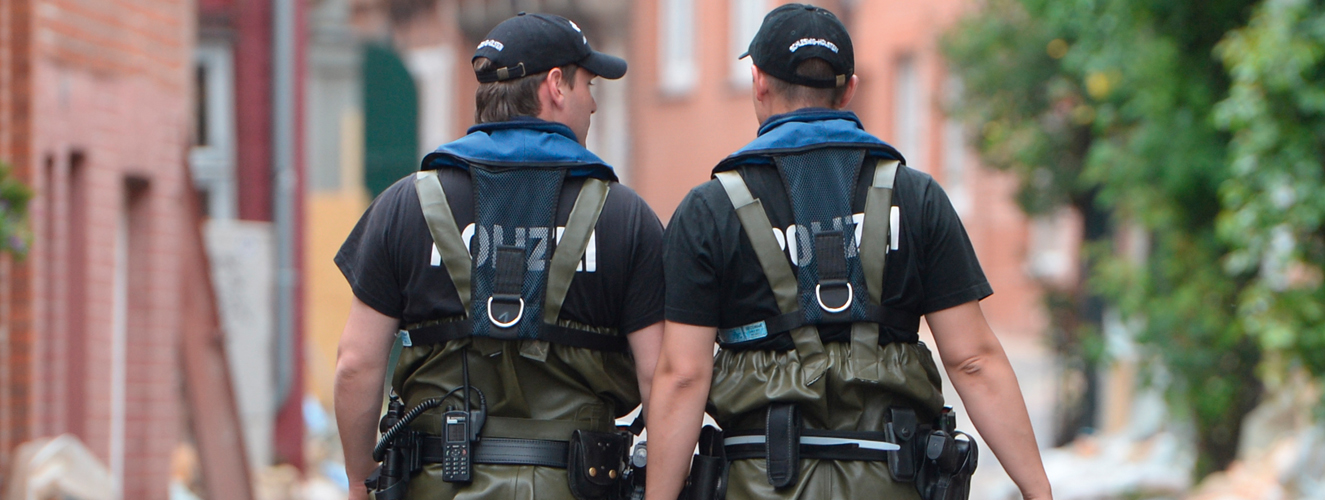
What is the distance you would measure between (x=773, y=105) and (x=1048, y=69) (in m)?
9.72

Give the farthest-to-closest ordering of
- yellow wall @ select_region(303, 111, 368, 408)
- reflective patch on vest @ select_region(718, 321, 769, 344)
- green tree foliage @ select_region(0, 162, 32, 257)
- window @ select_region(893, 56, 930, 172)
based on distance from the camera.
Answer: window @ select_region(893, 56, 930, 172), yellow wall @ select_region(303, 111, 368, 408), green tree foliage @ select_region(0, 162, 32, 257), reflective patch on vest @ select_region(718, 321, 769, 344)

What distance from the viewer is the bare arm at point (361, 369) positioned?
156 inches

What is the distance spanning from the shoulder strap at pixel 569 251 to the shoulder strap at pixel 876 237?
62 centimetres

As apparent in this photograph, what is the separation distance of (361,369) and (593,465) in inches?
23.3

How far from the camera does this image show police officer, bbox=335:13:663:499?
3.90 metres

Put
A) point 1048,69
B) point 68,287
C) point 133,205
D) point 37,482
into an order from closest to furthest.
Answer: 1. point 37,482
2. point 68,287
3. point 133,205
4. point 1048,69

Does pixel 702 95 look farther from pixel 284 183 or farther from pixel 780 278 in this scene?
pixel 780 278

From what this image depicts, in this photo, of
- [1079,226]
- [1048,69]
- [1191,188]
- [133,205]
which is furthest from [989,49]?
[133,205]

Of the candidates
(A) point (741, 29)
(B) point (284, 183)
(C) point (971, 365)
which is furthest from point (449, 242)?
(A) point (741, 29)

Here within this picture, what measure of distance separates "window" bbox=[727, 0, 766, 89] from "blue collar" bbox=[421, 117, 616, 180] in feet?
78.1

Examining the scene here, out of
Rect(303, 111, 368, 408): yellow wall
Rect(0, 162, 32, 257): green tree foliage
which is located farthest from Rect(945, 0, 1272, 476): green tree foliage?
Rect(303, 111, 368, 408): yellow wall

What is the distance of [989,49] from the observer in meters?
13.6

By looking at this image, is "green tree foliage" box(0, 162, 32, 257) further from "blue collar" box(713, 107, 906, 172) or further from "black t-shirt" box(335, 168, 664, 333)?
"blue collar" box(713, 107, 906, 172)

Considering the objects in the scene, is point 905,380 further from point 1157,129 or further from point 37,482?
point 1157,129
